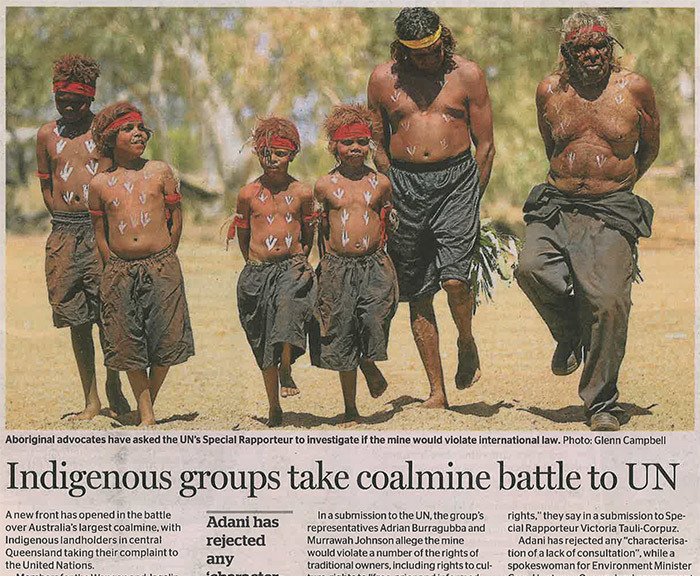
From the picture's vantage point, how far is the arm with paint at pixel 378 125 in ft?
19.7

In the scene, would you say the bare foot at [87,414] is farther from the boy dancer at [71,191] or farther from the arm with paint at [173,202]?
the arm with paint at [173,202]

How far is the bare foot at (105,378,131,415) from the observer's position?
6.25 m

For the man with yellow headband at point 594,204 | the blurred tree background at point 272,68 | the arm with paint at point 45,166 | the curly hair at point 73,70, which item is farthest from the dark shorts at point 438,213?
the blurred tree background at point 272,68

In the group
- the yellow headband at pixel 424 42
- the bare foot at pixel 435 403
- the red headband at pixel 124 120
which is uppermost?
the yellow headband at pixel 424 42

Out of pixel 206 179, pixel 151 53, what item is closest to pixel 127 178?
pixel 151 53

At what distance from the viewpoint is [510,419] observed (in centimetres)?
605

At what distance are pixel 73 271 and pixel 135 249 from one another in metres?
0.48

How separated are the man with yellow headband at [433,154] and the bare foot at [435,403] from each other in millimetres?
522

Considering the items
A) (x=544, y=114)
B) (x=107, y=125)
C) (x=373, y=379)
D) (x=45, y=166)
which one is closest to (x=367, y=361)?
(x=373, y=379)

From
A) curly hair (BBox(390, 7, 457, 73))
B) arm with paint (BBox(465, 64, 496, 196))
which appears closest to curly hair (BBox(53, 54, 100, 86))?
curly hair (BBox(390, 7, 457, 73))

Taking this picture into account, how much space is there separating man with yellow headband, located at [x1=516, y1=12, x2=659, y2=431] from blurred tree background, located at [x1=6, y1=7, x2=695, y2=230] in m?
2.87

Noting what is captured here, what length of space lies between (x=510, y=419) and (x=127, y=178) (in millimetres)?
2210

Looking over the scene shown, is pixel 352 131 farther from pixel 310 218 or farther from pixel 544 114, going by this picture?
pixel 544 114

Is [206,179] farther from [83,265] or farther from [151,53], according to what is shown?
[83,265]
